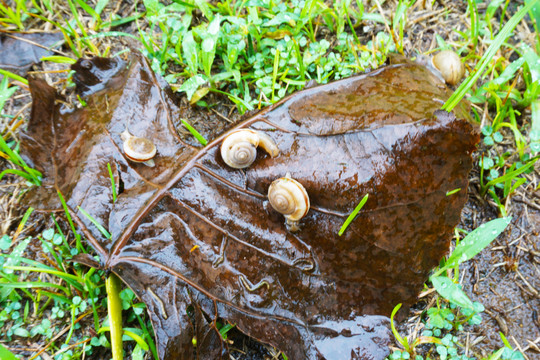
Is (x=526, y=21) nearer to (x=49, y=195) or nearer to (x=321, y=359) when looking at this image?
(x=321, y=359)

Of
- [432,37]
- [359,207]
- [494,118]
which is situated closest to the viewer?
[359,207]

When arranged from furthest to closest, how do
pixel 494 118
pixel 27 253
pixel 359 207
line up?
pixel 494 118
pixel 27 253
pixel 359 207

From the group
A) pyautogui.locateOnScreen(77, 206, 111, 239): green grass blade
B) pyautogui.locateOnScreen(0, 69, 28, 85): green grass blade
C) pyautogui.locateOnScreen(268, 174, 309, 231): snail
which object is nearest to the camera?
pyautogui.locateOnScreen(268, 174, 309, 231): snail

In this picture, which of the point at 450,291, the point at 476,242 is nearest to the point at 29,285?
the point at 450,291

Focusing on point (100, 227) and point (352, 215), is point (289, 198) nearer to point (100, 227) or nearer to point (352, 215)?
point (352, 215)

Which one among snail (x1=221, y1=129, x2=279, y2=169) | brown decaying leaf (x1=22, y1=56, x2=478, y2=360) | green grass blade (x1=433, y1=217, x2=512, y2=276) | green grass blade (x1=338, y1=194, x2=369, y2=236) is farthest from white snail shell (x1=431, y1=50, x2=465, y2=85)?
snail (x1=221, y1=129, x2=279, y2=169)

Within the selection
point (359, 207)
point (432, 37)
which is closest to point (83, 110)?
point (359, 207)

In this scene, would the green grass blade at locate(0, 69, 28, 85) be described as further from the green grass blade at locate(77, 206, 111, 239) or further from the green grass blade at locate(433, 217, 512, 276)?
the green grass blade at locate(433, 217, 512, 276)
